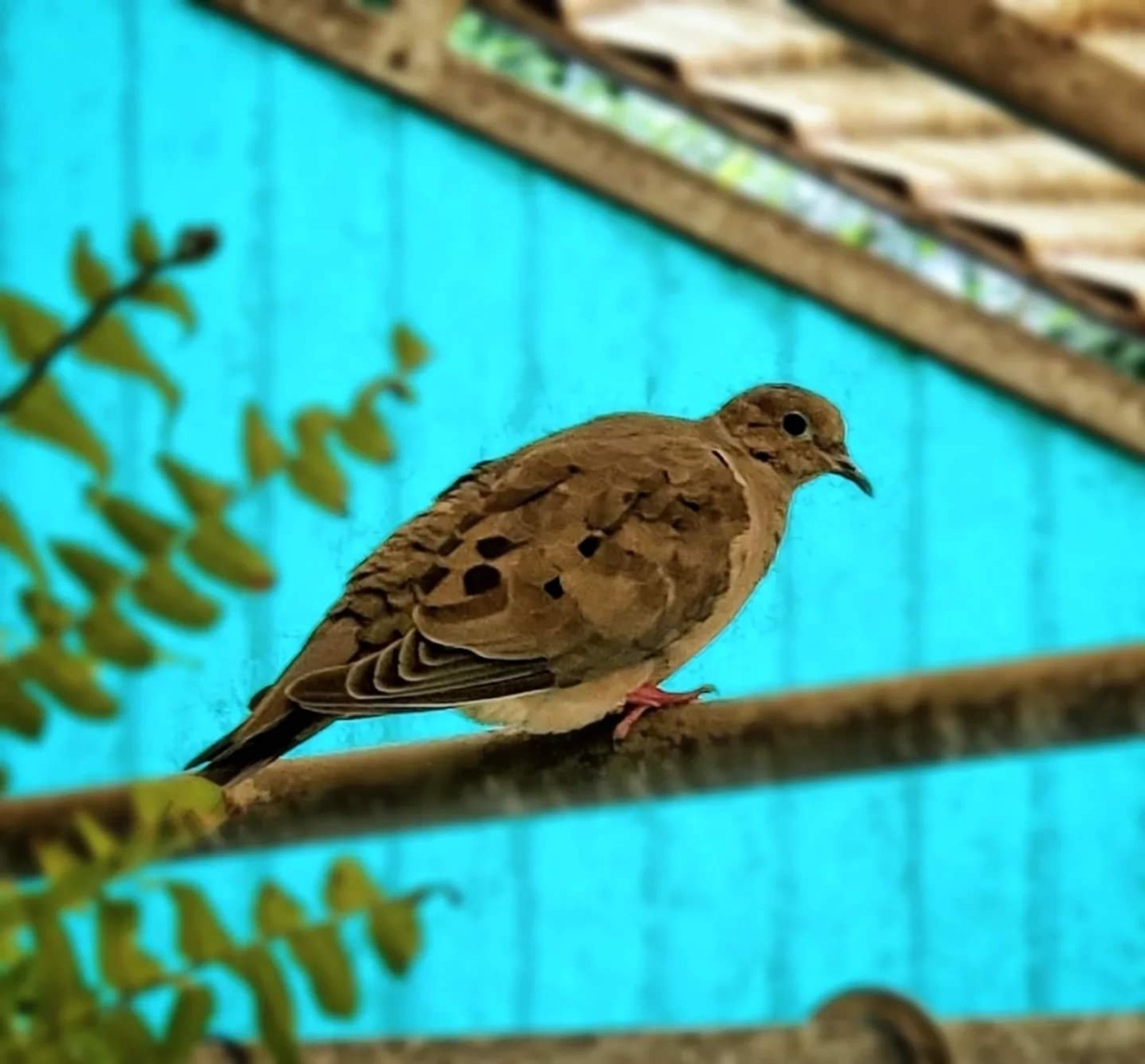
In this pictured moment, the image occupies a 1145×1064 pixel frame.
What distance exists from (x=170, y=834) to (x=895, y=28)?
0.69m

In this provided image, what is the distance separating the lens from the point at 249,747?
42 centimetres

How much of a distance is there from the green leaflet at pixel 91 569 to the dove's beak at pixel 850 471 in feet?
0.84

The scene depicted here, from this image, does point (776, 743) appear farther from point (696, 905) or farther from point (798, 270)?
point (696, 905)

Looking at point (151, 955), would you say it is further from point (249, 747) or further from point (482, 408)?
point (482, 408)

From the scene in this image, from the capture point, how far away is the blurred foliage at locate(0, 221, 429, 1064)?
285mm

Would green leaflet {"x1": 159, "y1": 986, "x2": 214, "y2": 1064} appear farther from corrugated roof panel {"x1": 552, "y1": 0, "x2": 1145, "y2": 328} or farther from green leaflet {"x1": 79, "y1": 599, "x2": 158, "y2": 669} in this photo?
corrugated roof panel {"x1": 552, "y1": 0, "x2": 1145, "y2": 328}

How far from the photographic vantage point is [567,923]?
4.10 feet

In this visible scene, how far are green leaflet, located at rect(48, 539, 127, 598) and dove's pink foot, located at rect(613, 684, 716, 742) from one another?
0.83ft

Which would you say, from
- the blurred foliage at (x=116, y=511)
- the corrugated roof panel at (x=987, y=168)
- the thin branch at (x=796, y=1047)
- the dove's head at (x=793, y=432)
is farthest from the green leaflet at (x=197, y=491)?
the corrugated roof panel at (x=987, y=168)

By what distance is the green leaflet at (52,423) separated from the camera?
29cm

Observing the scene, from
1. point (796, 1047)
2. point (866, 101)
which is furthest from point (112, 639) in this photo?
point (866, 101)

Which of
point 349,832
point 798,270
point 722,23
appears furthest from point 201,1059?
point 722,23

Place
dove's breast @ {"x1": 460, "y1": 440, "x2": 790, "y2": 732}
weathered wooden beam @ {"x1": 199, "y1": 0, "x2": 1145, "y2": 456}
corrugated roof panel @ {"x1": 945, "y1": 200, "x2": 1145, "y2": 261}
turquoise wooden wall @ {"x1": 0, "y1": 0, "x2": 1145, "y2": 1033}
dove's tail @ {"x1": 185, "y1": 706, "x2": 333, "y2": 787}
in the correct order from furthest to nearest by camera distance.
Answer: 1. turquoise wooden wall @ {"x1": 0, "y1": 0, "x2": 1145, "y2": 1033}
2. corrugated roof panel @ {"x1": 945, "y1": 200, "x2": 1145, "y2": 261}
3. weathered wooden beam @ {"x1": 199, "y1": 0, "x2": 1145, "y2": 456}
4. dove's breast @ {"x1": 460, "y1": 440, "x2": 790, "y2": 732}
5. dove's tail @ {"x1": 185, "y1": 706, "x2": 333, "y2": 787}

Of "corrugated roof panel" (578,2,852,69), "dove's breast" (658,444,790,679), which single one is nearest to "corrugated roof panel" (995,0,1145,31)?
"corrugated roof panel" (578,2,852,69)
